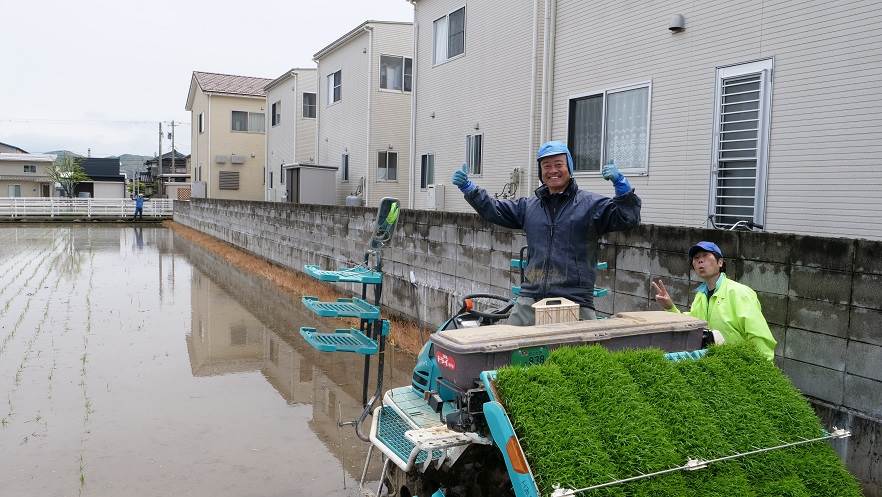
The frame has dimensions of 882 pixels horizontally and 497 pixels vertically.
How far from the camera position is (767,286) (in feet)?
15.4

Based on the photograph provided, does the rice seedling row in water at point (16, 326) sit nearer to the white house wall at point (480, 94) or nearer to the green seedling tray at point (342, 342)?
the green seedling tray at point (342, 342)

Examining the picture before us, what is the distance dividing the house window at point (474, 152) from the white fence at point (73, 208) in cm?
3082

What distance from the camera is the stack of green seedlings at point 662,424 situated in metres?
2.67

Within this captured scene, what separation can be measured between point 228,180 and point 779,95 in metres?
31.8

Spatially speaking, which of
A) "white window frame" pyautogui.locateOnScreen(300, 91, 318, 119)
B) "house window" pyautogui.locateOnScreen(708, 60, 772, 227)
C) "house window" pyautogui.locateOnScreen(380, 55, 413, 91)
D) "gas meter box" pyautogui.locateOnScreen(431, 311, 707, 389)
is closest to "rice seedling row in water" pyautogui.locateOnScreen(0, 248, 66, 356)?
"gas meter box" pyautogui.locateOnScreen(431, 311, 707, 389)

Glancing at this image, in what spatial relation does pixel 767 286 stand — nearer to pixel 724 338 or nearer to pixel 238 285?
pixel 724 338

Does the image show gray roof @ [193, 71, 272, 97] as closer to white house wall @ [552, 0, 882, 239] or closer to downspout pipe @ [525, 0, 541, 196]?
downspout pipe @ [525, 0, 541, 196]

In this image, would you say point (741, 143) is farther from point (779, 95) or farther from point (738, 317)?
point (738, 317)

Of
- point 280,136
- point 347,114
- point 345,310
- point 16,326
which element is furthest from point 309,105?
point 345,310

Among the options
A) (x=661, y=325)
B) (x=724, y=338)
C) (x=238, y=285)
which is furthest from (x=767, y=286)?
(x=238, y=285)

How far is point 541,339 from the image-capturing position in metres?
3.21

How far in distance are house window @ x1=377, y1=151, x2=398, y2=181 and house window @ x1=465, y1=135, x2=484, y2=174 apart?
679 centimetres

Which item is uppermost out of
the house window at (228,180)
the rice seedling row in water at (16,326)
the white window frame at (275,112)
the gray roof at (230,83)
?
the gray roof at (230,83)

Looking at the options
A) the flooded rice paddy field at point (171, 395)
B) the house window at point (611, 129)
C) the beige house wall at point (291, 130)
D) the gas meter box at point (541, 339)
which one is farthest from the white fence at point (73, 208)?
the gas meter box at point (541, 339)
